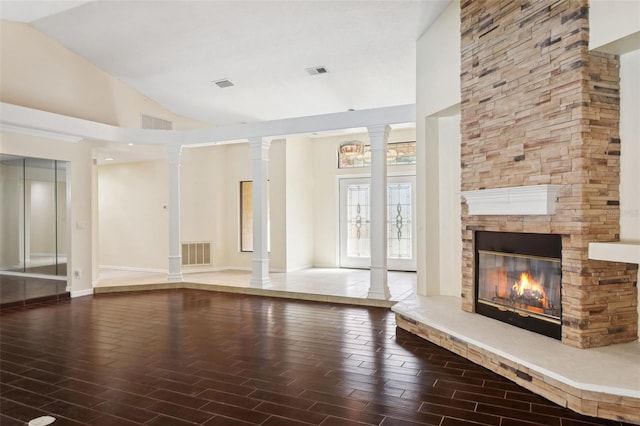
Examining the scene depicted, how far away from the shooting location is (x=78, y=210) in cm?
726

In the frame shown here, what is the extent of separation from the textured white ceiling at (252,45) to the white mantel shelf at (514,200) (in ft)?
8.00

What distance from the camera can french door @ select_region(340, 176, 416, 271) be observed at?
9.16m

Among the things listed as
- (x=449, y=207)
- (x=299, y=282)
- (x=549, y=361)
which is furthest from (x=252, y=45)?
(x=549, y=361)

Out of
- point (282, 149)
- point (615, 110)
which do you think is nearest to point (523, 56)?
point (615, 110)

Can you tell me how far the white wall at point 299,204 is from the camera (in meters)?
9.27

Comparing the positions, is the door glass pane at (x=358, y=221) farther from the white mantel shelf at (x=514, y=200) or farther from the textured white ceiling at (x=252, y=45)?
the white mantel shelf at (x=514, y=200)

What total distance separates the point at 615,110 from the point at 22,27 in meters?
7.85

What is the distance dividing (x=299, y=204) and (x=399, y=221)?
2263 mm

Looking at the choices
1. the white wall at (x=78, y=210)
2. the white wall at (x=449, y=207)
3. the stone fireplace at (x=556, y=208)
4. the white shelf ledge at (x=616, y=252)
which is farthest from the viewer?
the white wall at (x=78, y=210)

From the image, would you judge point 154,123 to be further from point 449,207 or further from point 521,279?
point 521,279

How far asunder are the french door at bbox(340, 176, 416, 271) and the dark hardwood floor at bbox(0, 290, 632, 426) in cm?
374

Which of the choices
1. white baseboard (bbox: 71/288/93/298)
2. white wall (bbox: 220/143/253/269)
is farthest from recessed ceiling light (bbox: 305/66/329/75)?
white baseboard (bbox: 71/288/93/298)

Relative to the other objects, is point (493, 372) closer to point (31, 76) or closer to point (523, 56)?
point (523, 56)

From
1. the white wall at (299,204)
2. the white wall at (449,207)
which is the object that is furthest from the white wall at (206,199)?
the white wall at (449,207)
